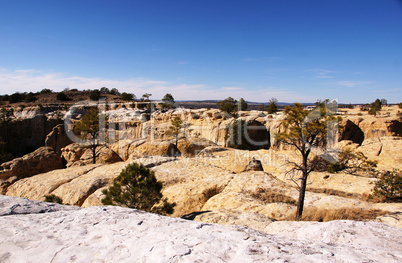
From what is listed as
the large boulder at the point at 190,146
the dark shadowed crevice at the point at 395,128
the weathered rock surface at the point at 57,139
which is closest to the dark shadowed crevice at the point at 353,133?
the dark shadowed crevice at the point at 395,128

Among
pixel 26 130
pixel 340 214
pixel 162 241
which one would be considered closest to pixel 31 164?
pixel 162 241

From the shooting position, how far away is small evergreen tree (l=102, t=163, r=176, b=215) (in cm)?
841

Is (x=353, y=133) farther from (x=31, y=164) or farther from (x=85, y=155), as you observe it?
(x=31, y=164)

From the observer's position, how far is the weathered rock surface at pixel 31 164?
55.7 feet

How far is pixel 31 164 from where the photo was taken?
18.2 m

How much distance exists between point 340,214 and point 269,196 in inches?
125

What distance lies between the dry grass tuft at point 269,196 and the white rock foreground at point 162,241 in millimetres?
6797

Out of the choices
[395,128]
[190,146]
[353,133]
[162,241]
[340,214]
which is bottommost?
[340,214]

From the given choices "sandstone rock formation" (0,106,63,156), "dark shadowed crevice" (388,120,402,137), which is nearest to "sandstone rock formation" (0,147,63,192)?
"sandstone rock formation" (0,106,63,156)

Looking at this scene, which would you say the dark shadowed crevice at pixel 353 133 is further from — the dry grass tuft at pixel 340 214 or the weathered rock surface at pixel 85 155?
the weathered rock surface at pixel 85 155

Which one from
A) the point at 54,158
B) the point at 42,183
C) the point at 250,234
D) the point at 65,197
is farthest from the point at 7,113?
the point at 250,234

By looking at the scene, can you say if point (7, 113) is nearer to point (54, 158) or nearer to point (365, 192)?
point (54, 158)

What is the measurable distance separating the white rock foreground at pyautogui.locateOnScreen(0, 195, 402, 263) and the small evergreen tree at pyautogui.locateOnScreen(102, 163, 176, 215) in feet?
13.9

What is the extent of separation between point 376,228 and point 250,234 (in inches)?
105
